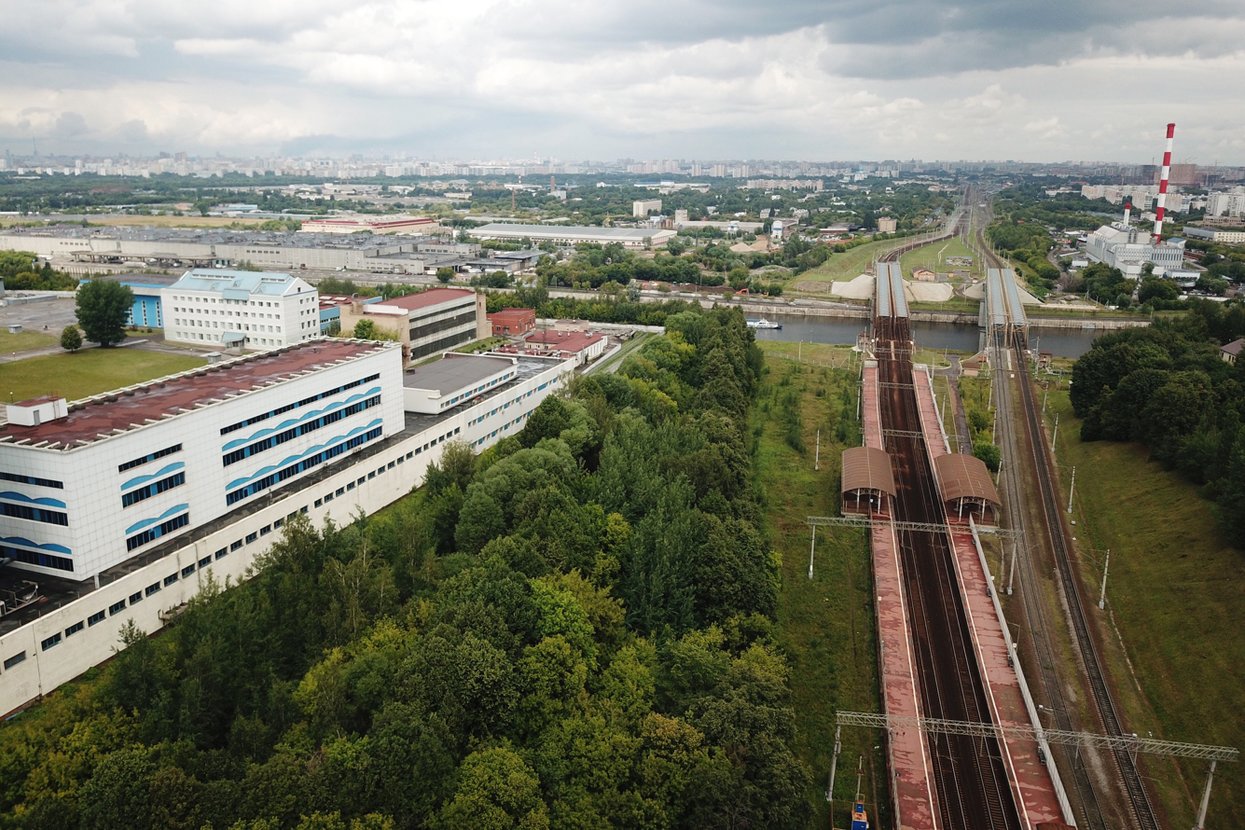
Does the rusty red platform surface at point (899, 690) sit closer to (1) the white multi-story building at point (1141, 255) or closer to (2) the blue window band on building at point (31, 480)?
(2) the blue window band on building at point (31, 480)

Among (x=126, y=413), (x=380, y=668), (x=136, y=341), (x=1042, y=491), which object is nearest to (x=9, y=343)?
(x=136, y=341)

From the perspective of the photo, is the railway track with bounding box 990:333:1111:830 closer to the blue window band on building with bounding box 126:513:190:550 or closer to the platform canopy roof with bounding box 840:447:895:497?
the platform canopy roof with bounding box 840:447:895:497

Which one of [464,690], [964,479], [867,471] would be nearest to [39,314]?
[867,471]

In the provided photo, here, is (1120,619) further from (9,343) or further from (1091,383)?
(9,343)

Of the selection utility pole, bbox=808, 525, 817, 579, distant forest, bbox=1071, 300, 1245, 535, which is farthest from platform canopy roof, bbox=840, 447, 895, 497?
distant forest, bbox=1071, 300, 1245, 535

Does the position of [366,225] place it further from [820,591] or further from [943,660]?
[943,660]

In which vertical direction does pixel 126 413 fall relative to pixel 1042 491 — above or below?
above

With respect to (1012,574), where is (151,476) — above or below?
above
